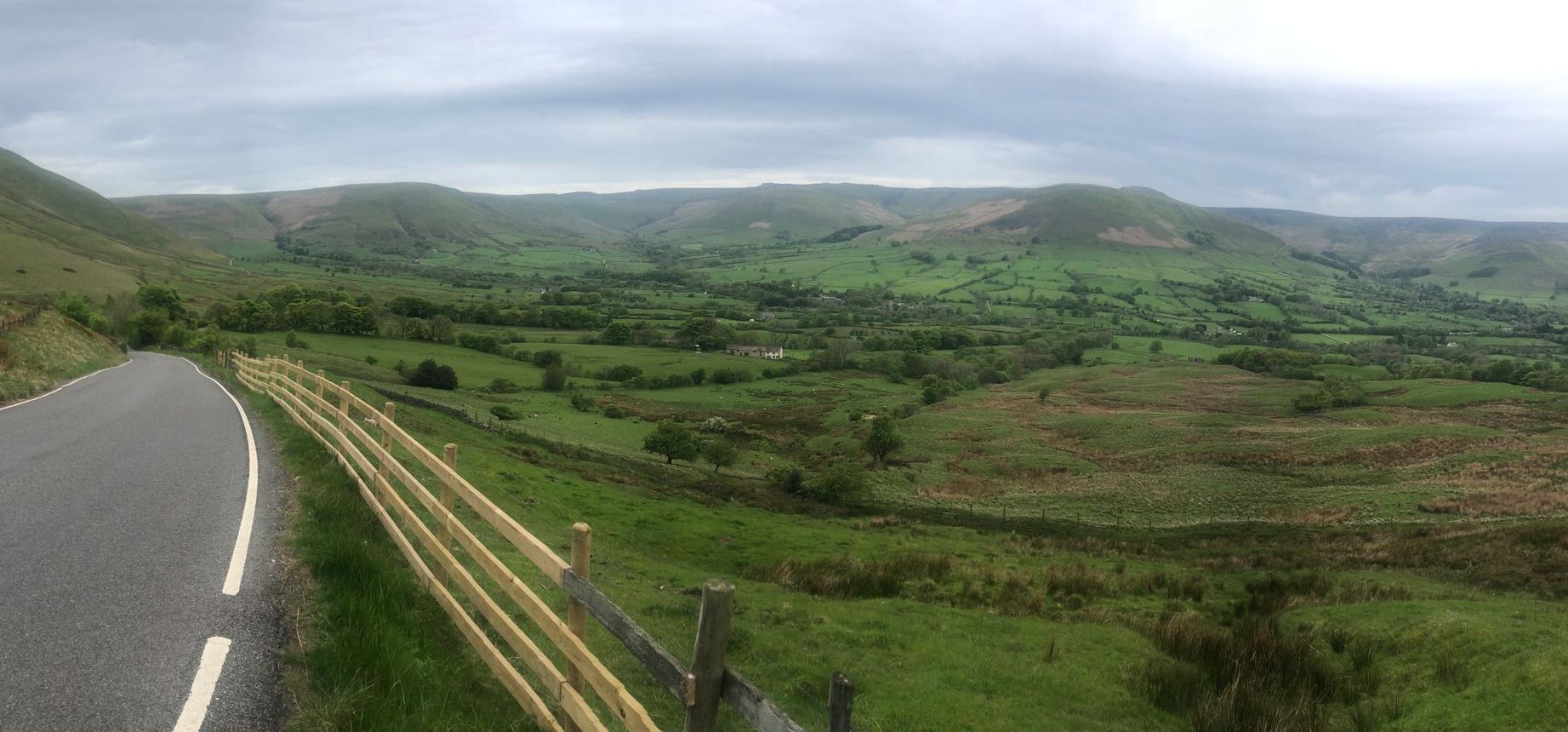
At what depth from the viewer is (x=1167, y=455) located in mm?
67438

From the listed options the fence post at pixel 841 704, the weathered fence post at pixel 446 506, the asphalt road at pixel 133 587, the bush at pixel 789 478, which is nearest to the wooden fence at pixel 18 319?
the asphalt road at pixel 133 587

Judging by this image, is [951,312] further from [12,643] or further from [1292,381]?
[12,643]

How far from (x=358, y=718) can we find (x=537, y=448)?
42412mm

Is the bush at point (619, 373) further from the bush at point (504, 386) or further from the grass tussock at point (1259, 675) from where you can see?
the grass tussock at point (1259, 675)

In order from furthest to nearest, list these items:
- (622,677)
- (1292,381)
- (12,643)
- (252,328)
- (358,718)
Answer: (252,328)
(1292,381)
(622,677)
(12,643)
(358,718)

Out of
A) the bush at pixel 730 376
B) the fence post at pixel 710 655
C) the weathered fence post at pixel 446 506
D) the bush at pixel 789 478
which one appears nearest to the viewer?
the fence post at pixel 710 655

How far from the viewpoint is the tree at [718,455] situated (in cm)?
6312

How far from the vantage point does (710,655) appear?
4570 millimetres

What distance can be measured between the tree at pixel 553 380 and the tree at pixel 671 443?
1355 inches

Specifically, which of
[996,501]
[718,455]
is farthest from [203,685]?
[718,455]

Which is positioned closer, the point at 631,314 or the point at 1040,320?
the point at 631,314

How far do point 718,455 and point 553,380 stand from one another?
3896 centimetres

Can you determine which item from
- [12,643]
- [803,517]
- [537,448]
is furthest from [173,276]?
[12,643]

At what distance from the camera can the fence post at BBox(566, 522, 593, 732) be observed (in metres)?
5.61
